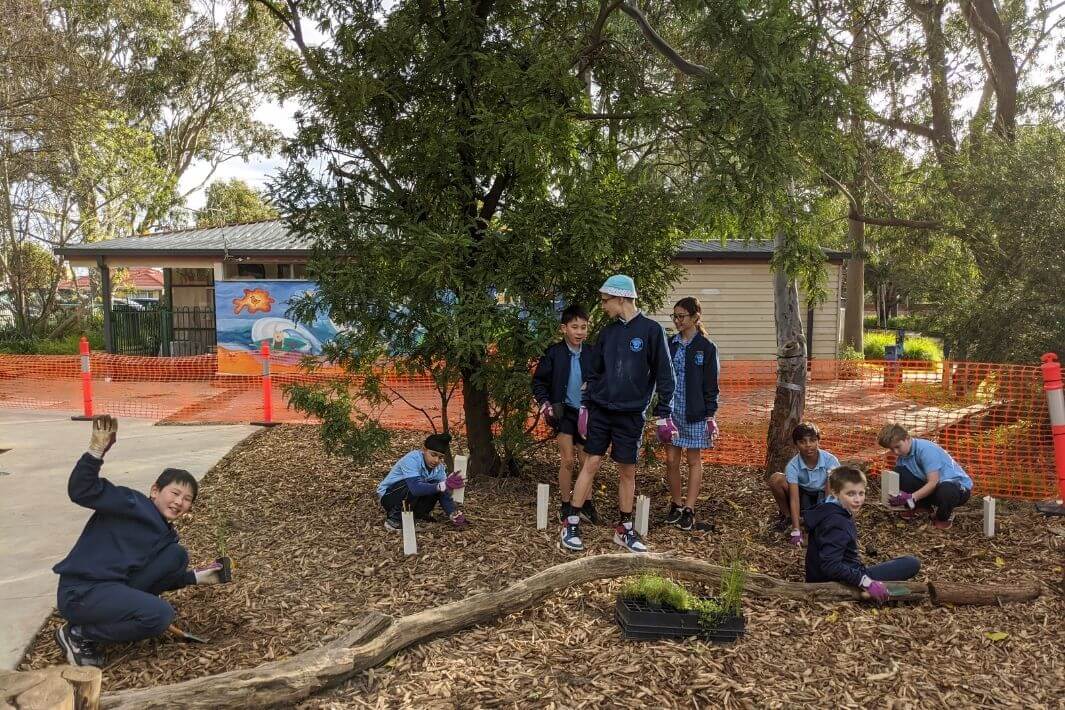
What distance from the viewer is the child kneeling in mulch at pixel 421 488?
194 inches

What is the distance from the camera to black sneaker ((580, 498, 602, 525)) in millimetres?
5176

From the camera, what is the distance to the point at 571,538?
15.1 feet

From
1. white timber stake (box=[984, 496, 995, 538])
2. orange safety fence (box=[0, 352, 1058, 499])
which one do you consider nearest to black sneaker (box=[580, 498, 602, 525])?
orange safety fence (box=[0, 352, 1058, 499])

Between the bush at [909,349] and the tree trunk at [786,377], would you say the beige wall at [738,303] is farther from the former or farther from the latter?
the tree trunk at [786,377]

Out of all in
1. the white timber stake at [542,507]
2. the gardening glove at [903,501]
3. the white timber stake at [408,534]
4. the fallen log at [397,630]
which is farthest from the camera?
the gardening glove at [903,501]

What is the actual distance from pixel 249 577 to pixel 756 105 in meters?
4.05

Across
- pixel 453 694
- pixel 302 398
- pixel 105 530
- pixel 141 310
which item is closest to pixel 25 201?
pixel 141 310

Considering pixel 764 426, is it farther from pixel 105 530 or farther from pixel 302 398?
pixel 105 530

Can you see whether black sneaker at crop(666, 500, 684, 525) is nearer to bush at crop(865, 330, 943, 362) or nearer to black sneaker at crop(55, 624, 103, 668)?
black sneaker at crop(55, 624, 103, 668)

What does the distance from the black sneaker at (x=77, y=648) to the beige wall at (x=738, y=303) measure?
553 inches

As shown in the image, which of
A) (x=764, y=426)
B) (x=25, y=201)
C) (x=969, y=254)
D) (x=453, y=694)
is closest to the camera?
(x=453, y=694)

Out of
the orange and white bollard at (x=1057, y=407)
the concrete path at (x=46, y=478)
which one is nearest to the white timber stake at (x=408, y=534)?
the concrete path at (x=46, y=478)

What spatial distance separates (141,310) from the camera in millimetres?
16703

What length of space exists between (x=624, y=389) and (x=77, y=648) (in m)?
3.18
